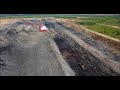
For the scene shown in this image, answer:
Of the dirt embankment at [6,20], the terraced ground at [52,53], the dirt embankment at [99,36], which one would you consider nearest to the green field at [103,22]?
the dirt embankment at [99,36]

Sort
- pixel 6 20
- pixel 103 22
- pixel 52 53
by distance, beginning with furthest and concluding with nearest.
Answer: pixel 103 22, pixel 52 53, pixel 6 20

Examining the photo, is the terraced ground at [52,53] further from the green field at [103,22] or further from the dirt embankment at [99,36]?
the green field at [103,22]

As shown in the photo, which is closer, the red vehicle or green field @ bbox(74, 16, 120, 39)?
green field @ bbox(74, 16, 120, 39)

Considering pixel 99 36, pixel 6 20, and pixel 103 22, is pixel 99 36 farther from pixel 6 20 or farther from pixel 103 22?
pixel 6 20

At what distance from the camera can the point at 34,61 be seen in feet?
21.6

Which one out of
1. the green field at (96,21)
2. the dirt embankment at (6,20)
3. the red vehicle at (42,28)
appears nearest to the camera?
the dirt embankment at (6,20)

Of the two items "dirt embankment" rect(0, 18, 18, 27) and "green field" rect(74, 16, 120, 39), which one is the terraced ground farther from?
"green field" rect(74, 16, 120, 39)

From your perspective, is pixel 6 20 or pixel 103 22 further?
pixel 103 22

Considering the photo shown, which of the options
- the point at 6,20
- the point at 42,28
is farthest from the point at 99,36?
the point at 6,20

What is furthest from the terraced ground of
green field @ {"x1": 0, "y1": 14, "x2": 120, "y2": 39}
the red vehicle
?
green field @ {"x1": 0, "y1": 14, "x2": 120, "y2": 39}
